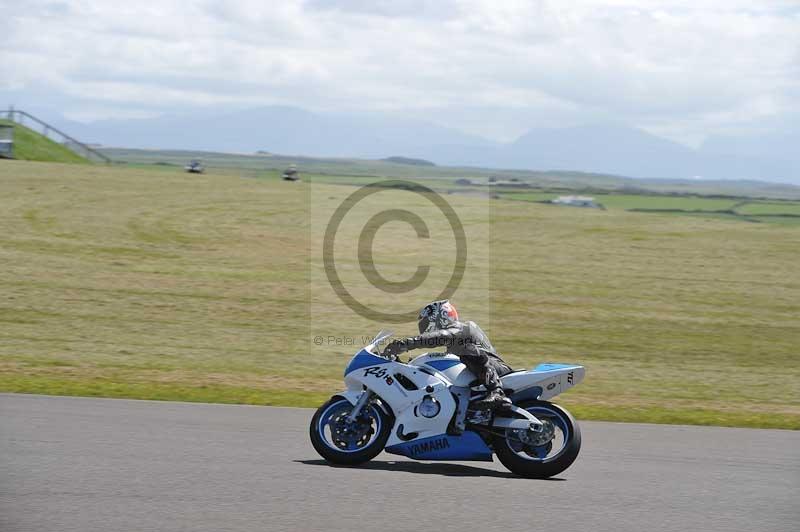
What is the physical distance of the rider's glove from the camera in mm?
8820

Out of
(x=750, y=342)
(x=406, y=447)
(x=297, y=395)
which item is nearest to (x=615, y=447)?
(x=406, y=447)

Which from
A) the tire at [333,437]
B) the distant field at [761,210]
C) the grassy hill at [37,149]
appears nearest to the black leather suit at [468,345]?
the tire at [333,437]

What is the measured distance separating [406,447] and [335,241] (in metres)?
22.3

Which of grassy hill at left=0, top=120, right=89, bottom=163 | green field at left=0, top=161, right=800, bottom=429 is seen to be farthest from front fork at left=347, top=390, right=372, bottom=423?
grassy hill at left=0, top=120, right=89, bottom=163

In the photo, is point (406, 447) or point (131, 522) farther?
point (406, 447)

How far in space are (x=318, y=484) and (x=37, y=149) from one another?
54.5 metres

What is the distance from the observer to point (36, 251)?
86.5 ft

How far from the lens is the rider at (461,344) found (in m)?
8.77

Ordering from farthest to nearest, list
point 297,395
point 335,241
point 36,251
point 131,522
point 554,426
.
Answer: point 335,241, point 36,251, point 297,395, point 554,426, point 131,522

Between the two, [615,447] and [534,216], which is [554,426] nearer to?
[615,447]

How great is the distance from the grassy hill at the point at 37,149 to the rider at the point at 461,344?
5033cm

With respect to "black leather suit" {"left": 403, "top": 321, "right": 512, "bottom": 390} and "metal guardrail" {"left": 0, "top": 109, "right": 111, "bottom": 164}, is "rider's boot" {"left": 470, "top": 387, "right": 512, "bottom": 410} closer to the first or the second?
"black leather suit" {"left": 403, "top": 321, "right": 512, "bottom": 390}

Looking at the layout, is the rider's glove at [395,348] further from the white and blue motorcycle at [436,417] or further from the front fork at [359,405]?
the front fork at [359,405]

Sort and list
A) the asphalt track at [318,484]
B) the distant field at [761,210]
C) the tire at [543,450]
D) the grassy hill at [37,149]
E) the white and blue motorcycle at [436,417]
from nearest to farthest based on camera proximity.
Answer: the asphalt track at [318,484] < the tire at [543,450] < the white and blue motorcycle at [436,417] < the grassy hill at [37,149] < the distant field at [761,210]
